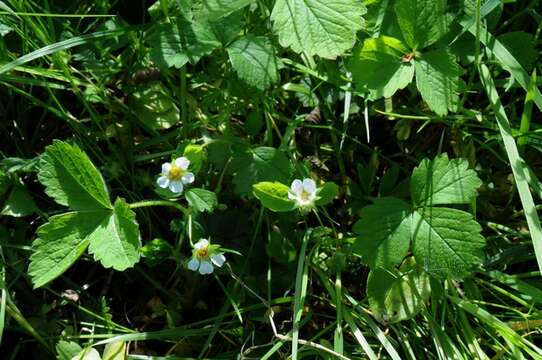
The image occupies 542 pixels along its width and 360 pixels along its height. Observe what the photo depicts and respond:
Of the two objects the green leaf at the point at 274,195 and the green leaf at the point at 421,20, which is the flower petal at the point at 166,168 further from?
the green leaf at the point at 421,20

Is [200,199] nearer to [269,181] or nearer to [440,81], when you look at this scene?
[269,181]

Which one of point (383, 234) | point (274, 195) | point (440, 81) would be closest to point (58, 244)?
point (274, 195)

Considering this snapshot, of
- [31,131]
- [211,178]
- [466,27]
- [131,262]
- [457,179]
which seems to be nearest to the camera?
[131,262]

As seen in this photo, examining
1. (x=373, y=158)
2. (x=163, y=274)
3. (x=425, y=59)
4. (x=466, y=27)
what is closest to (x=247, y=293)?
(x=163, y=274)


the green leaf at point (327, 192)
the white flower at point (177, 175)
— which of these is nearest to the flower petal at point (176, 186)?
the white flower at point (177, 175)

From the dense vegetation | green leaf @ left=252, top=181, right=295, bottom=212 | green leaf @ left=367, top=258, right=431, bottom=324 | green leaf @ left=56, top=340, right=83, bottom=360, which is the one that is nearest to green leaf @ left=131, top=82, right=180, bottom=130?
the dense vegetation

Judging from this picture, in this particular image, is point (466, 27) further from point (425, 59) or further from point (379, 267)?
point (379, 267)
